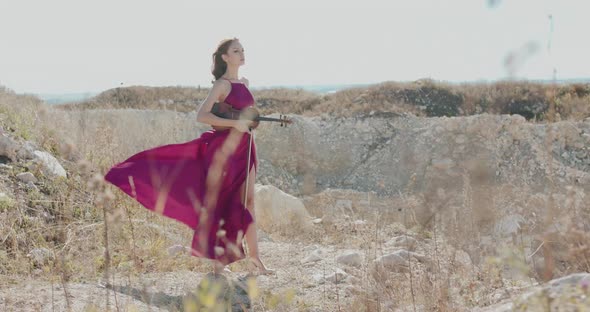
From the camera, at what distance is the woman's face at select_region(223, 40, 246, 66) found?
526 cm

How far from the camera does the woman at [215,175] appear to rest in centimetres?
523

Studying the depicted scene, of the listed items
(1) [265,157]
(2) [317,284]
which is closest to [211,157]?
(2) [317,284]

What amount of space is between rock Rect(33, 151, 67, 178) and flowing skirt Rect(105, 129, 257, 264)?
6.97ft

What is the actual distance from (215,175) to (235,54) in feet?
2.92

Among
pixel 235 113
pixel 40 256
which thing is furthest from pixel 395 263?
pixel 40 256

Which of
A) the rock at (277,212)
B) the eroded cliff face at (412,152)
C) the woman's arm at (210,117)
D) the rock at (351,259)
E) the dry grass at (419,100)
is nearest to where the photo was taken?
the woman's arm at (210,117)

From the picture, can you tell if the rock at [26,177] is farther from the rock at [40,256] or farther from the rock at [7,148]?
the rock at [40,256]

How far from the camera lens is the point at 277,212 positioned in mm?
8805

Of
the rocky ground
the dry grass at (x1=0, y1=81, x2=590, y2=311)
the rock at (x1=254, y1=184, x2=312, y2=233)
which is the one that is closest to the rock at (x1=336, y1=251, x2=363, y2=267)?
the rocky ground

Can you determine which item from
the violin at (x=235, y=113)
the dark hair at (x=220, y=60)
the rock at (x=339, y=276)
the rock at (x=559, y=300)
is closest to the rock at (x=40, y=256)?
the violin at (x=235, y=113)

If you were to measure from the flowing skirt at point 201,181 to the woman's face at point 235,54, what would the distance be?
0.50 metres

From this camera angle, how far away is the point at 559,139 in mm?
16938

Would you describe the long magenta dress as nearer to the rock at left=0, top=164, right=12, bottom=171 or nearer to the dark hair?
the dark hair

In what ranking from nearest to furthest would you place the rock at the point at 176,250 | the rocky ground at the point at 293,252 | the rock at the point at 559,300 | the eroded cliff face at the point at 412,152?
the rock at the point at 559,300, the rocky ground at the point at 293,252, the rock at the point at 176,250, the eroded cliff face at the point at 412,152
